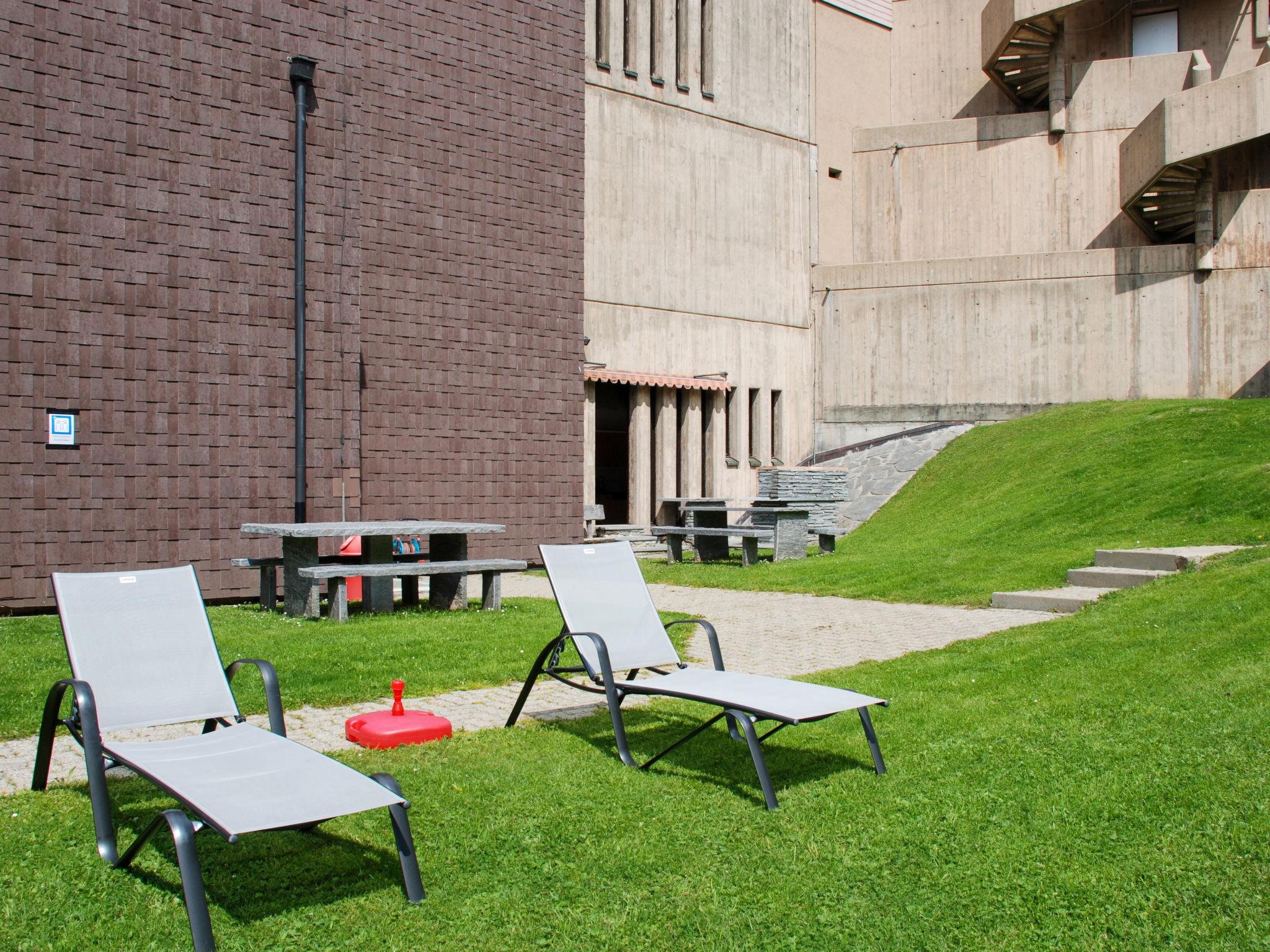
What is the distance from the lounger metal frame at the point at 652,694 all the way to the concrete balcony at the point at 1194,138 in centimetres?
1993

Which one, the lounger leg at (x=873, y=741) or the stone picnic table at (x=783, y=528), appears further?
the stone picnic table at (x=783, y=528)

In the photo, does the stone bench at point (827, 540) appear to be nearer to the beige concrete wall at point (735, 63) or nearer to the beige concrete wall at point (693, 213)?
the beige concrete wall at point (693, 213)

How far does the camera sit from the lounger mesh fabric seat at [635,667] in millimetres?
4516

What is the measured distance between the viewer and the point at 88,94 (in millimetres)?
11055

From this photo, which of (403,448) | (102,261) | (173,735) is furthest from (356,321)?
(173,735)

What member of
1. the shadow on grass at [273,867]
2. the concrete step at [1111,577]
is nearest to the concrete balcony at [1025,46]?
the concrete step at [1111,577]

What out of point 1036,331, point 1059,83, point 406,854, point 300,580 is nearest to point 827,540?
point 300,580

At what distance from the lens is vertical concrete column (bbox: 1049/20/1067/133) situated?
25.1m

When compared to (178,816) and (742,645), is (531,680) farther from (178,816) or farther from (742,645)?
(742,645)

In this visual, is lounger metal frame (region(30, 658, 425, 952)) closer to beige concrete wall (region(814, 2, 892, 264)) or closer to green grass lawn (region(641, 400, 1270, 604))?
green grass lawn (region(641, 400, 1270, 604))

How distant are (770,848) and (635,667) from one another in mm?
1881

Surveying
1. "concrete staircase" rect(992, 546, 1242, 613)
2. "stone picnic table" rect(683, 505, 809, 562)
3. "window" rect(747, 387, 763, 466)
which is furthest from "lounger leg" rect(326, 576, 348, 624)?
"window" rect(747, 387, 763, 466)

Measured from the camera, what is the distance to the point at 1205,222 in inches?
867

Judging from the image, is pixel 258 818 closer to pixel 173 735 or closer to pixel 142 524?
pixel 173 735
